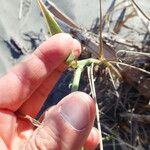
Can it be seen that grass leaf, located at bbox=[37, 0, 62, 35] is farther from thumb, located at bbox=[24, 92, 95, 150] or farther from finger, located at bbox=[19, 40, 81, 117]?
thumb, located at bbox=[24, 92, 95, 150]

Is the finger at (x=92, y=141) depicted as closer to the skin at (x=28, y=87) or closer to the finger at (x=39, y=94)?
the skin at (x=28, y=87)

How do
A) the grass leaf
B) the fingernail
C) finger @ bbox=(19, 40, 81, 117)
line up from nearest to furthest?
1. the fingernail
2. the grass leaf
3. finger @ bbox=(19, 40, 81, 117)

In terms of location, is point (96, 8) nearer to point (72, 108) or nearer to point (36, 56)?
point (36, 56)

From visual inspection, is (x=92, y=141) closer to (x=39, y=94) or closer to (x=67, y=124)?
(x=39, y=94)

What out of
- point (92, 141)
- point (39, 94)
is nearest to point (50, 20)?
point (39, 94)

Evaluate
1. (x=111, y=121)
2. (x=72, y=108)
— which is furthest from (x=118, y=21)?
(x=72, y=108)

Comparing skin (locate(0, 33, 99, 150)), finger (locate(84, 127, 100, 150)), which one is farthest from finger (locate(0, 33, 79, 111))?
finger (locate(84, 127, 100, 150))
